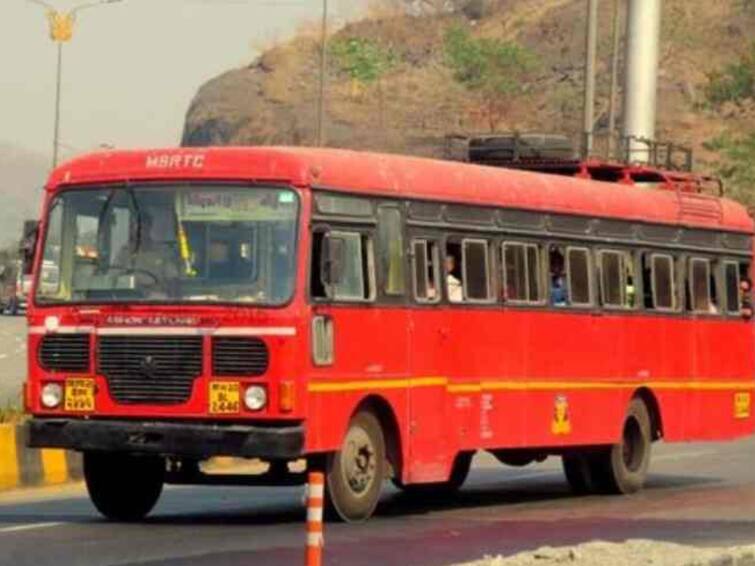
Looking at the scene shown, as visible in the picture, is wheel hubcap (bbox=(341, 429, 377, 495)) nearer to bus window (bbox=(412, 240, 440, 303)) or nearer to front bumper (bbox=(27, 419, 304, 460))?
front bumper (bbox=(27, 419, 304, 460))

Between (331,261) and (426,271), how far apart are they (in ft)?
6.26

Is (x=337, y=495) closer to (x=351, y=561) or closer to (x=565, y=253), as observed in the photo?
(x=351, y=561)

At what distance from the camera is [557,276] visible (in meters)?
23.8

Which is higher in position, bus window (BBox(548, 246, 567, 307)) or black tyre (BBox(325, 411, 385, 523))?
bus window (BBox(548, 246, 567, 307))

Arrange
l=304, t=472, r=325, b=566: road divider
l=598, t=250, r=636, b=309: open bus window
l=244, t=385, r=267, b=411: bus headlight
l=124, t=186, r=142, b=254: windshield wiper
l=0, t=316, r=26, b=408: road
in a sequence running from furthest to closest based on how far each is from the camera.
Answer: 1. l=0, t=316, r=26, b=408: road
2. l=598, t=250, r=636, b=309: open bus window
3. l=124, t=186, r=142, b=254: windshield wiper
4. l=244, t=385, r=267, b=411: bus headlight
5. l=304, t=472, r=325, b=566: road divider

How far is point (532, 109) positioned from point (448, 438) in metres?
105

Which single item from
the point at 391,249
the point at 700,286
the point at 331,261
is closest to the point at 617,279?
the point at 700,286

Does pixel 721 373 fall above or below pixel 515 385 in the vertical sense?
above

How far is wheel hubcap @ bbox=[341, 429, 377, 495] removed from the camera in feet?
65.0

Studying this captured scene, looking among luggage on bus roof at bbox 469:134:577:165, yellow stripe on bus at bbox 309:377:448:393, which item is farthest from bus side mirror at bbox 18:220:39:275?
luggage on bus roof at bbox 469:134:577:165

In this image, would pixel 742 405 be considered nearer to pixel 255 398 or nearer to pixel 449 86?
pixel 255 398

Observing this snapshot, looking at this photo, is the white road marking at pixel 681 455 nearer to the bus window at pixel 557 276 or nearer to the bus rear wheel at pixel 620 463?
the bus rear wheel at pixel 620 463

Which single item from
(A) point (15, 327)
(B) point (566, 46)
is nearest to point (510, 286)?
(A) point (15, 327)

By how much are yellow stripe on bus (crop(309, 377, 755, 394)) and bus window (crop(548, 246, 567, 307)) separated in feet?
2.39
